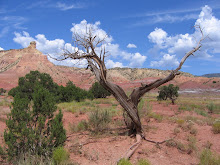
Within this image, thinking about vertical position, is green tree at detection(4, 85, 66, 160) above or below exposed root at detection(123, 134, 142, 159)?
above

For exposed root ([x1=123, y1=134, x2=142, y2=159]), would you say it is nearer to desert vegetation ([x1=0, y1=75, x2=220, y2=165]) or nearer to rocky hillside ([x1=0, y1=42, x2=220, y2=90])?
desert vegetation ([x1=0, y1=75, x2=220, y2=165])

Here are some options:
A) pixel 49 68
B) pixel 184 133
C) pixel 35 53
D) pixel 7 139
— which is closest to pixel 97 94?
pixel 184 133

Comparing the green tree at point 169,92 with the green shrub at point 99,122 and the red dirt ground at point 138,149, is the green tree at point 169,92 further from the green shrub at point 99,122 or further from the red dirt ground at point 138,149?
the green shrub at point 99,122

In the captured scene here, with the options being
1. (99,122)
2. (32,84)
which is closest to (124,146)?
(99,122)

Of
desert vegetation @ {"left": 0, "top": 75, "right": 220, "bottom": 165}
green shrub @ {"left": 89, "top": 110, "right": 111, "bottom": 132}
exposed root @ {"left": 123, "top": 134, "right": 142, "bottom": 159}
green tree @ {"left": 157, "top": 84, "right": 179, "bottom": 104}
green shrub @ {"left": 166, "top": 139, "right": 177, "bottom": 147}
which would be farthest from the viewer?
green tree @ {"left": 157, "top": 84, "right": 179, "bottom": 104}

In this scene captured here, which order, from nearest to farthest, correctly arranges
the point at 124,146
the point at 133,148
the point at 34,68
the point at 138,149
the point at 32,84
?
the point at 133,148 → the point at 138,149 → the point at 124,146 → the point at 32,84 → the point at 34,68

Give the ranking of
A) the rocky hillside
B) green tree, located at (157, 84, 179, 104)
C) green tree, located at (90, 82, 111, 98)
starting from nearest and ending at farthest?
1. green tree, located at (157, 84, 179, 104)
2. green tree, located at (90, 82, 111, 98)
3. the rocky hillside

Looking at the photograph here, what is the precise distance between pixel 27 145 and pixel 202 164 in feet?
15.5

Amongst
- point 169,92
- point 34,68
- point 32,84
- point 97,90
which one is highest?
point 34,68

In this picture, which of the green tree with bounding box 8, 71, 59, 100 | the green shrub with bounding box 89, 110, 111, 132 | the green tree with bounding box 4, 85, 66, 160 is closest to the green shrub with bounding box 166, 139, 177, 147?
the green shrub with bounding box 89, 110, 111, 132

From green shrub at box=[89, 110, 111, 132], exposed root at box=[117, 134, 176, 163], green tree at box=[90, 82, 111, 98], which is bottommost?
exposed root at box=[117, 134, 176, 163]

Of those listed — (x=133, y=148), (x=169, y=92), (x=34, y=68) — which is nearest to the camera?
(x=133, y=148)

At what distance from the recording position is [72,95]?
69.3 feet

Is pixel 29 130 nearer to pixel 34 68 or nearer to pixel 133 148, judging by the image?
pixel 133 148
